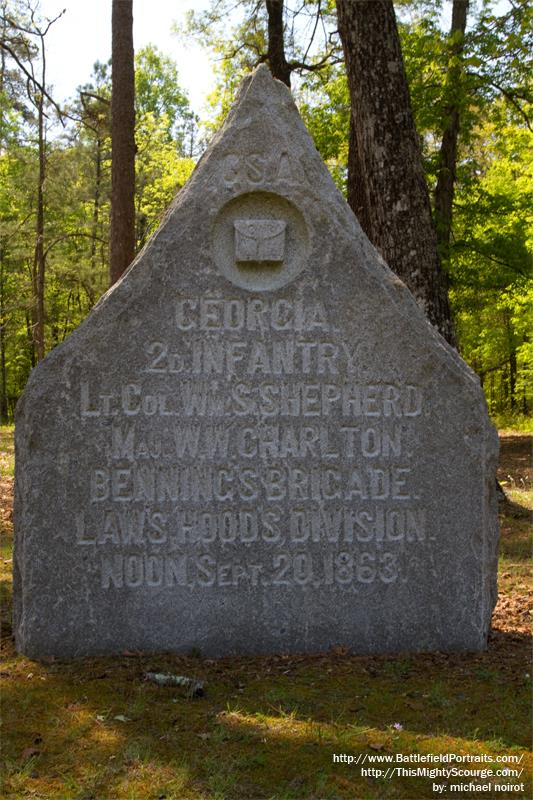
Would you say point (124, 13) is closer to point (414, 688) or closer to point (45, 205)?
point (414, 688)

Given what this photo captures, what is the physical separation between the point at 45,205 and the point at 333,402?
20731 millimetres

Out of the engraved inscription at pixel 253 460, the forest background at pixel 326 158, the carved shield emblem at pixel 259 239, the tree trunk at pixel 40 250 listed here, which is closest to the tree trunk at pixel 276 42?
the forest background at pixel 326 158

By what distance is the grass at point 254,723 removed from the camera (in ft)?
9.70

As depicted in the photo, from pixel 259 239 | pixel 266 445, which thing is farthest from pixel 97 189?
pixel 266 445

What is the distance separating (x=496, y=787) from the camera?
2988 millimetres

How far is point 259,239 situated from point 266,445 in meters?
1.10

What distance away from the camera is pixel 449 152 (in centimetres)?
1433

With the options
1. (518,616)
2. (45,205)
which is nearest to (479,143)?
(45,205)

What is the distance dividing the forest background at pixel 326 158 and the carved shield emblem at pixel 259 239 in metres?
9.60

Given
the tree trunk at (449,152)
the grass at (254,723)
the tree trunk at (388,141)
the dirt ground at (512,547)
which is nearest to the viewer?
the grass at (254,723)

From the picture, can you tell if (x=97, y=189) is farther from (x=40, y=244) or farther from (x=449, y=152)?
(x=449, y=152)

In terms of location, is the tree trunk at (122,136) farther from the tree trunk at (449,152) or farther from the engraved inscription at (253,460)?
the engraved inscription at (253,460)

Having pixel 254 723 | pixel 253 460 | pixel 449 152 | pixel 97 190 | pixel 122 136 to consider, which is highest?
pixel 97 190

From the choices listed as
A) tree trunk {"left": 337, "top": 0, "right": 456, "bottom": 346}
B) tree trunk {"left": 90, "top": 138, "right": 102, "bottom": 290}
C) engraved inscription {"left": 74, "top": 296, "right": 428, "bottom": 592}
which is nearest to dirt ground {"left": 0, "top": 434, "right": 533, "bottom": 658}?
engraved inscription {"left": 74, "top": 296, "right": 428, "bottom": 592}
